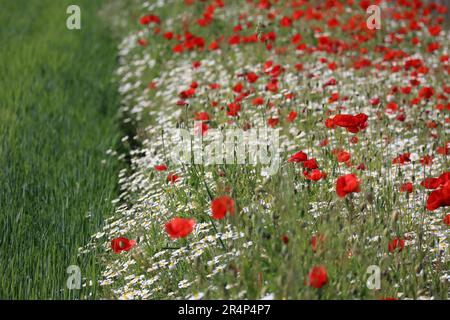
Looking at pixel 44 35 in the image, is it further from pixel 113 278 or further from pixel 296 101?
pixel 113 278

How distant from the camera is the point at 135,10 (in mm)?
10633

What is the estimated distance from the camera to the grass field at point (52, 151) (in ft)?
11.7

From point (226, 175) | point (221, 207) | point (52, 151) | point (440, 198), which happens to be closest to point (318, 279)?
point (221, 207)

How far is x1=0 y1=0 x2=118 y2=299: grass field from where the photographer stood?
3.55 m

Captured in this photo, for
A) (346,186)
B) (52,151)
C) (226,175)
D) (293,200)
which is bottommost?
(52,151)

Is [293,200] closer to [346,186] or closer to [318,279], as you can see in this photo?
[346,186]

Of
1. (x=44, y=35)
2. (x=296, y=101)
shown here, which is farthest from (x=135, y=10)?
(x=296, y=101)

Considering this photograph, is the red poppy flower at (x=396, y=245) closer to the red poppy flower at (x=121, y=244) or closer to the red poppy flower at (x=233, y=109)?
the red poppy flower at (x=121, y=244)

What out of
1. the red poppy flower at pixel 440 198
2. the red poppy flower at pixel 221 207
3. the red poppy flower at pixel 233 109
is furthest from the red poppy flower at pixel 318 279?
the red poppy flower at pixel 233 109

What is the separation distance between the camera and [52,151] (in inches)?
208

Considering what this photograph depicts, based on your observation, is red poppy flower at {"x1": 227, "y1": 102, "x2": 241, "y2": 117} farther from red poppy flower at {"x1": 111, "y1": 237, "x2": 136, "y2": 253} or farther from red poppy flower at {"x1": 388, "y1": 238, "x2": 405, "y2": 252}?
red poppy flower at {"x1": 388, "y1": 238, "x2": 405, "y2": 252}

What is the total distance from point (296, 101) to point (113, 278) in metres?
2.57

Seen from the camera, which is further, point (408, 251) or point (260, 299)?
point (408, 251)

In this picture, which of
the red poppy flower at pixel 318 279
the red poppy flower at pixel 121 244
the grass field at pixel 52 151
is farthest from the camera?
the grass field at pixel 52 151
